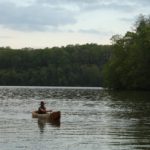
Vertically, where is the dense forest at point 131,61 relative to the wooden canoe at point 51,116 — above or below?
above

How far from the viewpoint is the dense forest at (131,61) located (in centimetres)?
13200

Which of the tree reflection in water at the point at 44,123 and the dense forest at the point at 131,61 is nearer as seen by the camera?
the tree reflection in water at the point at 44,123

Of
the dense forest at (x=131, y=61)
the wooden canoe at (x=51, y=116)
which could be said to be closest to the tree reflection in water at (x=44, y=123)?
the wooden canoe at (x=51, y=116)

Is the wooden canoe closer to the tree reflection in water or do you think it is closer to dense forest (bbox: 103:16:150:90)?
the tree reflection in water

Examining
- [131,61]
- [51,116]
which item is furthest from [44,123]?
[131,61]

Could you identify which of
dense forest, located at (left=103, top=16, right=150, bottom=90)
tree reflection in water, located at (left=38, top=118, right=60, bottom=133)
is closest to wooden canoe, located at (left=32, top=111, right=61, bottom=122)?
tree reflection in water, located at (left=38, top=118, right=60, bottom=133)

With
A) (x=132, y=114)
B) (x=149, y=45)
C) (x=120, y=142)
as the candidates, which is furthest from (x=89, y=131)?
(x=149, y=45)

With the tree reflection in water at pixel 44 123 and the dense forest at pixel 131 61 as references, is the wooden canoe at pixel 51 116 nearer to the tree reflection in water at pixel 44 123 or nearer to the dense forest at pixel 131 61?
the tree reflection in water at pixel 44 123

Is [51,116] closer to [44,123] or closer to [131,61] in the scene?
[44,123]

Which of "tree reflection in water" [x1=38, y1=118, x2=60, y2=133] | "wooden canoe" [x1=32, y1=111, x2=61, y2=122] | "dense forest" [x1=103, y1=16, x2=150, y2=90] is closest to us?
"tree reflection in water" [x1=38, y1=118, x2=60, y2=133]

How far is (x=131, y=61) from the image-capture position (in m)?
136

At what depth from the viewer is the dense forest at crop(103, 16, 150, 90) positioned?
132 meters

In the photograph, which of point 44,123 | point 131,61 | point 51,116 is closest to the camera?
point 44,123

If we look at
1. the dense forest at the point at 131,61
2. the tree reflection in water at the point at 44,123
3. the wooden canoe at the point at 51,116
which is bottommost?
the tree reflection in water at the point at 44,123
